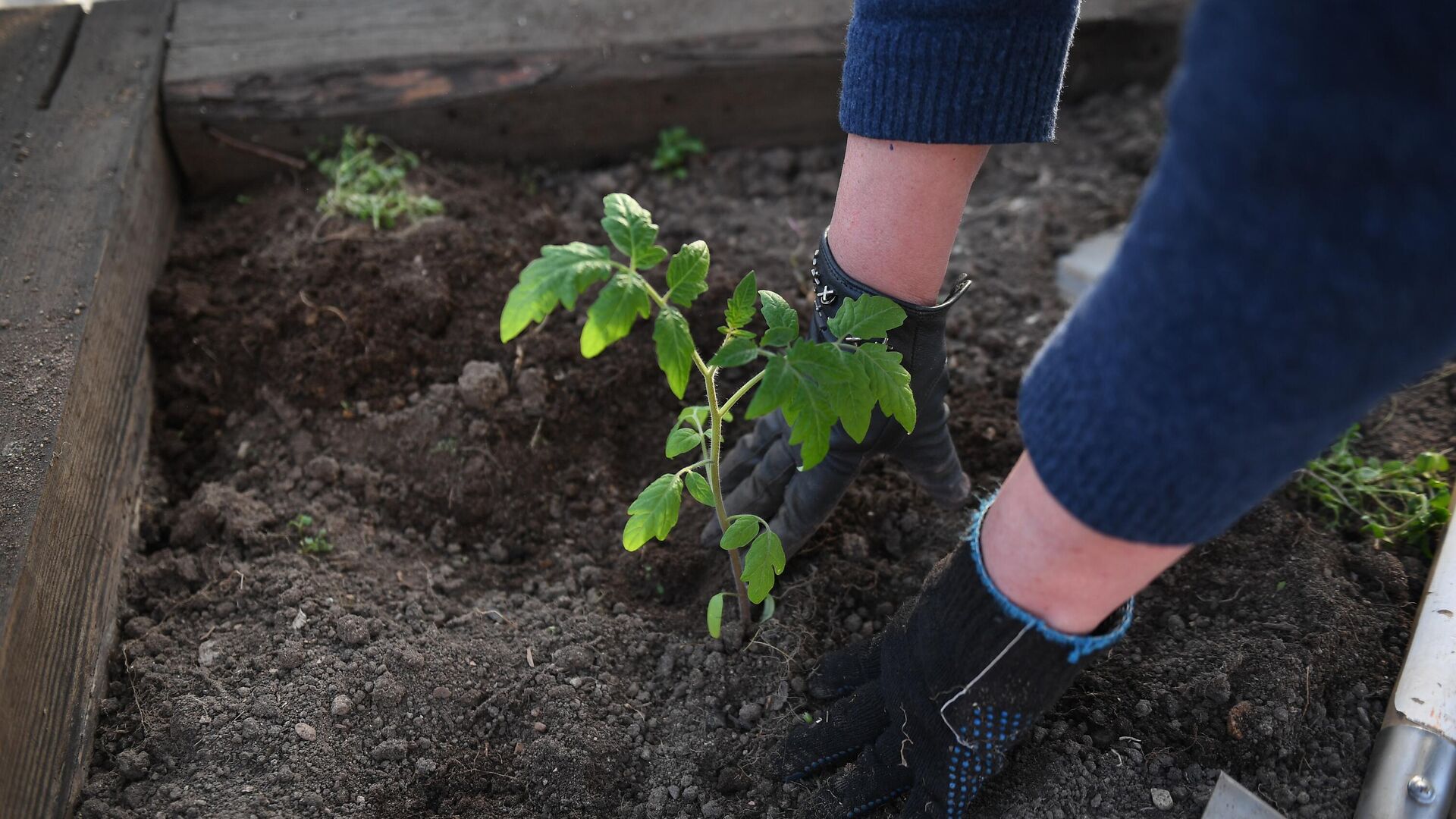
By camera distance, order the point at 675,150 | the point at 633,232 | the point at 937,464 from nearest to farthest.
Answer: the point at 633,232 → the point at 937,464 → the point at 675,150

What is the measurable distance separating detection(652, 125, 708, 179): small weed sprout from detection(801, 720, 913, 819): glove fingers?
1963 mm

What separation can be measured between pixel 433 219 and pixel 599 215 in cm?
52

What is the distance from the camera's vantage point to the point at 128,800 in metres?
1.74

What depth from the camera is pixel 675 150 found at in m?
3.17

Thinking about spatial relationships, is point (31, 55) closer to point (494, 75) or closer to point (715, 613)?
point (494, 75)

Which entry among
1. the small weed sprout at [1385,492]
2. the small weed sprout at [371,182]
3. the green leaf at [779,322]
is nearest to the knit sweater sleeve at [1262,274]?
the green leaf at [779,322]

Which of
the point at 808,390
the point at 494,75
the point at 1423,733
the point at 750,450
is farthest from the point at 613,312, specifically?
the point at 494,75

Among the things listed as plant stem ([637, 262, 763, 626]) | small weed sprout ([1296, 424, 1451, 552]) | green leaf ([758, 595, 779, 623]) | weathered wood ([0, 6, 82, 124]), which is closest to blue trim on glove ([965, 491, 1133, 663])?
plant stem ([637, 262, 763, 626])

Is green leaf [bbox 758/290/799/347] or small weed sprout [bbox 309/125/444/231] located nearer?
green leaf [bbox 758/290/799/347]

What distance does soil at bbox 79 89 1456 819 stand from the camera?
1836 millimetres

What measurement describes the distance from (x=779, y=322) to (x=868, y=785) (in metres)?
0.86

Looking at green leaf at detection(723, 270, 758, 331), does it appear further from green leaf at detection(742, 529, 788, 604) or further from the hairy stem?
green leaf at detection(742, 529, 788, 604)

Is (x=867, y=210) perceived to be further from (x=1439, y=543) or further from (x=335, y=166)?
(x=335, y=166)

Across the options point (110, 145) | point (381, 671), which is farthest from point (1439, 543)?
point (110, 145)
